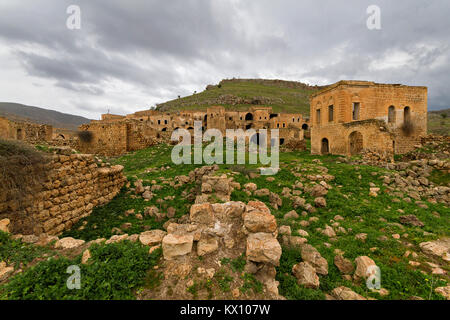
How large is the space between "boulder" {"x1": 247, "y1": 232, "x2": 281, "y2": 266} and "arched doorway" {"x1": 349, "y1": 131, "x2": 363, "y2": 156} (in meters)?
15.5

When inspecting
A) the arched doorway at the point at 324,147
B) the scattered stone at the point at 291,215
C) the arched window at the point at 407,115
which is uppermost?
the arched window at the point at 407,115

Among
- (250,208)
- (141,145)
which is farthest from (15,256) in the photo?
(141,145)

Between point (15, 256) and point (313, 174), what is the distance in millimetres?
9816

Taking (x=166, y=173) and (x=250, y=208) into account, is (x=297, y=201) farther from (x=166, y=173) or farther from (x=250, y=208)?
(x=166, y=173)

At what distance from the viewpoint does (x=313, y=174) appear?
333 inches

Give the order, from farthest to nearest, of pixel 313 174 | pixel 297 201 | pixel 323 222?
1. pixel 313 174
2. pixel 297 201
3. pixel 323 222

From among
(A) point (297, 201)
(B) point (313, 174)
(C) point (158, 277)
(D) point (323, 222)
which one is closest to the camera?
(C) point (158, 277)

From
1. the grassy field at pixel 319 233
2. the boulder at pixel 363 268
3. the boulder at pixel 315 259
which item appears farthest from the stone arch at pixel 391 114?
the boulder at pixel 315 259

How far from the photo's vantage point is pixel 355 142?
15.0 metres

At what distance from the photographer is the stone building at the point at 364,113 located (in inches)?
596

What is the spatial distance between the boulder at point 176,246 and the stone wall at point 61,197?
377cm

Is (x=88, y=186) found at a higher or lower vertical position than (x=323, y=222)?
higher

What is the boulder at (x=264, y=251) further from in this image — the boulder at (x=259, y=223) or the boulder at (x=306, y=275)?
the boulder at (x=306, y=275)

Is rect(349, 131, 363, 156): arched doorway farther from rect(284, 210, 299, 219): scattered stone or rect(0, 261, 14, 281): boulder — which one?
rect(0, 261, 14, 281): boulder
